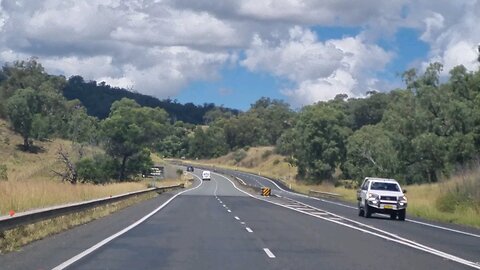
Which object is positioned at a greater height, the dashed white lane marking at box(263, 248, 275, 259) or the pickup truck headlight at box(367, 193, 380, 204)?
the pickup truck headlight at box(367, 193, 380, 204)

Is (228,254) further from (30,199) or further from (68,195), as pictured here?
(68,195)

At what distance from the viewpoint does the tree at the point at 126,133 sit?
104562 mm

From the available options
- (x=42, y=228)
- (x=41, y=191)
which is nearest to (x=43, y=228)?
(x=42, y=228)

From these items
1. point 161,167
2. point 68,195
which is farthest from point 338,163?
point 68,195

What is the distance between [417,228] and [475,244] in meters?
7.74

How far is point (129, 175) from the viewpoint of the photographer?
353 feet

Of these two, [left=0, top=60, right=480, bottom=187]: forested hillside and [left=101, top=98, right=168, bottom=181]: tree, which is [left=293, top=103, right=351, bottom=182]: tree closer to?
[left=0, top=60, right=480, bottom=187]: forested hillside

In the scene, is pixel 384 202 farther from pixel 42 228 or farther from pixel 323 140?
pixel 323 140

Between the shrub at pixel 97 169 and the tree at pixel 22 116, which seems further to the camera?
the tree at pixel 22 116

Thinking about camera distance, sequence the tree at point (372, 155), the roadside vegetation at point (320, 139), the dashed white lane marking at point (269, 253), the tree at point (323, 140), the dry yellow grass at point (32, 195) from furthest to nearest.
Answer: the tree at point (323, 140) < the tree at point (372, 155) < the roadside vegetation at point (320, 139) < the dry yellow grass at point (32, 195) < the dashed white lane marking at point (269, 253)

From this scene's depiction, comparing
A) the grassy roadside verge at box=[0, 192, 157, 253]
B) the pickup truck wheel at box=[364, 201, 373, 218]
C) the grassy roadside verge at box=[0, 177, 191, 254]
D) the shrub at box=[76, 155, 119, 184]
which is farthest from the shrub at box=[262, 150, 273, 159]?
the grassy roadside verge at box=[0, 192, 157, 253]

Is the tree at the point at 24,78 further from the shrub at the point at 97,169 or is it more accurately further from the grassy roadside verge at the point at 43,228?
the grassy roadside verge at the point at 43,228

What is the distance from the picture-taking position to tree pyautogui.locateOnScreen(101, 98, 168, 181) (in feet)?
343

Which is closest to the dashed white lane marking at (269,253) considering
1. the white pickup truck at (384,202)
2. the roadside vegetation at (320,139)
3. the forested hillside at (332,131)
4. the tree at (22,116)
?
the roadside vegetation at (320,139)
